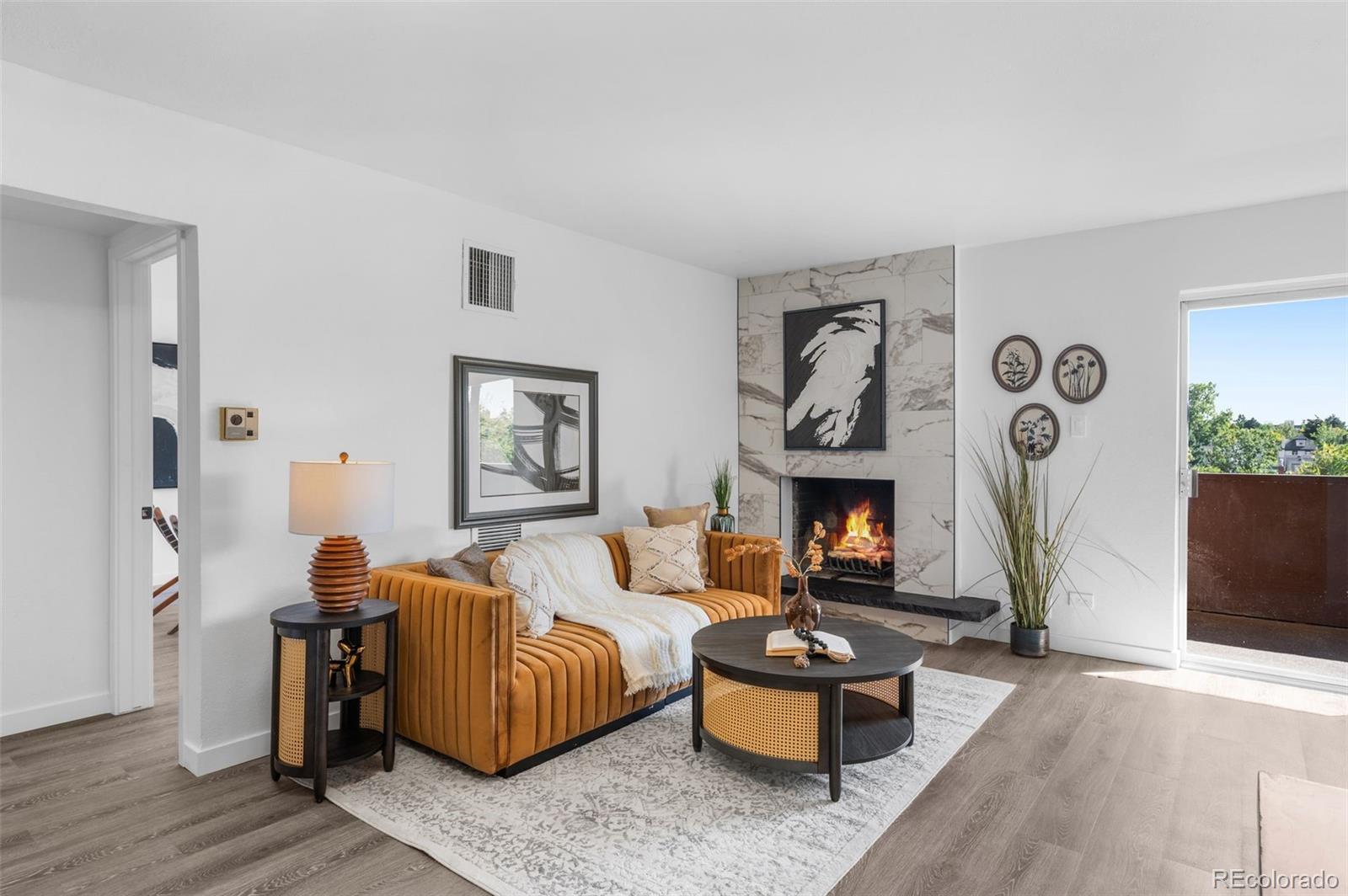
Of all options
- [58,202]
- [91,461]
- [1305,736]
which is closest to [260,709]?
[91,461]

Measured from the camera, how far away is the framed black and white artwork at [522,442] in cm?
383

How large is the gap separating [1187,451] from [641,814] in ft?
12.5

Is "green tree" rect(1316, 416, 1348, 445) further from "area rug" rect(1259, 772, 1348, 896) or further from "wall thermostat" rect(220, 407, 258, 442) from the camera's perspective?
"wall thermostat" rect(220, 407, 258, 442)

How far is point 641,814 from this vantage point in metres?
2.58

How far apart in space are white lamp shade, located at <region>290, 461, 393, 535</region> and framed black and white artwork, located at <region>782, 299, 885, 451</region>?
11.3 feet

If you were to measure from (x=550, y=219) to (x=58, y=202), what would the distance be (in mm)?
2247

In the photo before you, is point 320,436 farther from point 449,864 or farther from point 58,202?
point 449,864

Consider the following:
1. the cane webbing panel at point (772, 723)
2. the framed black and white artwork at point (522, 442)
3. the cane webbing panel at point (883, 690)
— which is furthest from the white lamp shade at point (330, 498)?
the cane webbing panel at point (883, 690)

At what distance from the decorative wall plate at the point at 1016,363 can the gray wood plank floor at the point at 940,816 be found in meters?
2.05

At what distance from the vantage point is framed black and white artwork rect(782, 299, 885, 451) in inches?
205

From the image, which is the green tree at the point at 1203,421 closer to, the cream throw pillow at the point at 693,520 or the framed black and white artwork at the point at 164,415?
the cream throw pillow at the point at 693,520

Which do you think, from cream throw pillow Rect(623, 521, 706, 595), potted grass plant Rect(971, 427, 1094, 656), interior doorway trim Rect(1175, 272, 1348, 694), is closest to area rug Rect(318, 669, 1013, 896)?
cream throw pillow Rect(623, 521, 706, 595)

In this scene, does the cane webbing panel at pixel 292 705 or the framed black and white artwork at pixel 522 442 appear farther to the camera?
the framed black and white artwork at pixel 522 442

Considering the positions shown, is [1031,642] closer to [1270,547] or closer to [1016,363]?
[1270,547]
